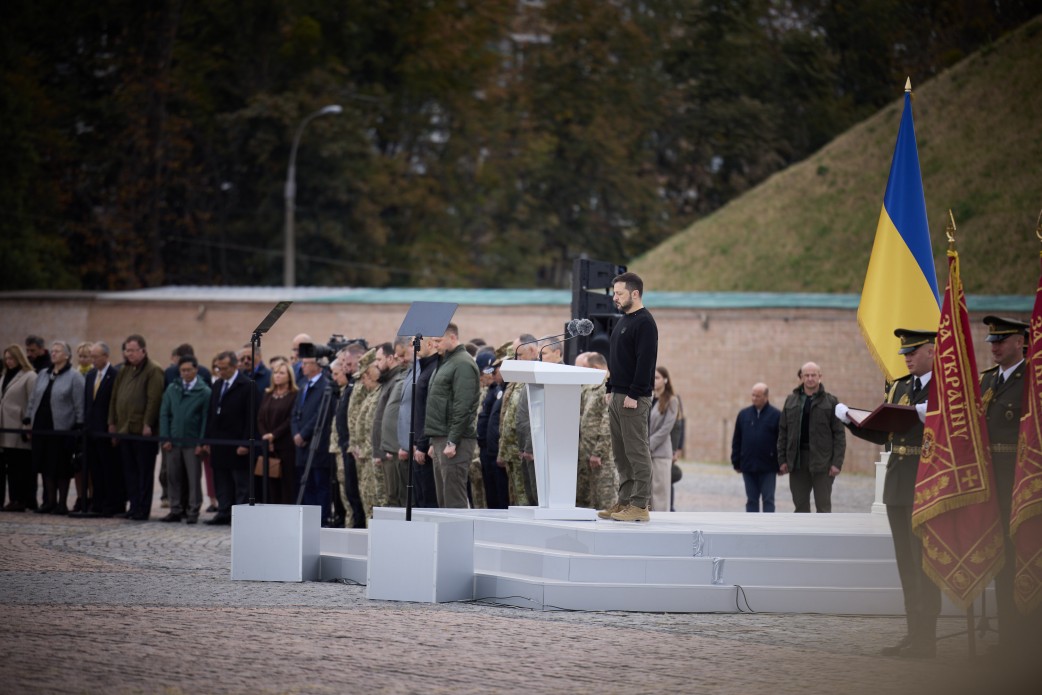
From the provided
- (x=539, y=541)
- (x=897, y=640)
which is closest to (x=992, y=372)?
(x=897, y=640)

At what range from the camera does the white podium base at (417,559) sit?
11156 mm

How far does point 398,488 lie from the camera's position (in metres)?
14.9

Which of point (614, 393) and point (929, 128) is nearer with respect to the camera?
point (614, 393)

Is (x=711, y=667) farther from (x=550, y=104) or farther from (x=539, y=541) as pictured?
(x=550, y=104)

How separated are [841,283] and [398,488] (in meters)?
24.3

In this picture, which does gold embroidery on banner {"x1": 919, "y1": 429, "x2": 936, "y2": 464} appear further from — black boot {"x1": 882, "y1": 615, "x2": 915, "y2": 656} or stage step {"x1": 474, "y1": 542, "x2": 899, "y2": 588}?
stage step {"x1": 474, "y1": 542, "x2": 899, "y2": 588}

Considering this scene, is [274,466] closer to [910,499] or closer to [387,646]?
[387,646]

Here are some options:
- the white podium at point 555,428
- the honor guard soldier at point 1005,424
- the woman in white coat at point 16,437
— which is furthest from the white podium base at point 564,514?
the woman in white coat at point 16,437

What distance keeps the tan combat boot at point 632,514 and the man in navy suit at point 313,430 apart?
480 centimetres

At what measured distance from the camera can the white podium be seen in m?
11.9

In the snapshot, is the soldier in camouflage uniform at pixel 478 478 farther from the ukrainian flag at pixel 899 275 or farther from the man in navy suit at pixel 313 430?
the ukrainian flag at pixel 899 275

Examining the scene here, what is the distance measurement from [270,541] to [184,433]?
5.48 m

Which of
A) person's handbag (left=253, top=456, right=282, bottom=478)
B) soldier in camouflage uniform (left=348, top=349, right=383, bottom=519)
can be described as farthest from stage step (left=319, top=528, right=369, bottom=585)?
person's handbag (left=253, top=456, right=282, bottom=478)

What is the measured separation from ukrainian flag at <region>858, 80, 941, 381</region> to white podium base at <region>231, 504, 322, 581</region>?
583 centimetres
